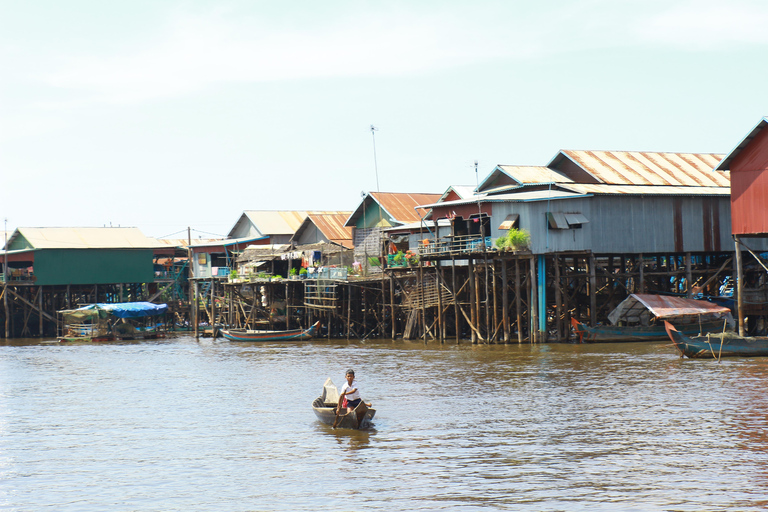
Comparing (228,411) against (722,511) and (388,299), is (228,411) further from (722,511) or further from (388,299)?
(388,299)

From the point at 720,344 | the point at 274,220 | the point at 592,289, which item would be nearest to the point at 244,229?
the point at 274,220

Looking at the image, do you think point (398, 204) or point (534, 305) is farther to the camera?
point (398, 204)

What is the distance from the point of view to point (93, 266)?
69.0 m

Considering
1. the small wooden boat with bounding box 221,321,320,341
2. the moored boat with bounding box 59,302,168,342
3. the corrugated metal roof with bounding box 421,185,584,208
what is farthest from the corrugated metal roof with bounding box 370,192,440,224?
the moored boat with bounding box 59,302,168,342

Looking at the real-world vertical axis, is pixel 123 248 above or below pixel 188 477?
above

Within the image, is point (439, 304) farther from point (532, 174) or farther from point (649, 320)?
point (649, 320)

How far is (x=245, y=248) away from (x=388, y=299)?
1621 centimetres

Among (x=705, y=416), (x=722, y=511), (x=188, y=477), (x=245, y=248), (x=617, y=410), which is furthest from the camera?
(x=245, y=248)

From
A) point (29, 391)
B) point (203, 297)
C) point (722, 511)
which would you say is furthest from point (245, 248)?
point (722, 511)

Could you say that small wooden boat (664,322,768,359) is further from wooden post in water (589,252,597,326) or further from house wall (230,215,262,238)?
house wall (230,215,262,238)

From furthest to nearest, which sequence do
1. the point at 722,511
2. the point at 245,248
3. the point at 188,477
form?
the point at 245,248 < the point at 188,477 < the point at 722,511

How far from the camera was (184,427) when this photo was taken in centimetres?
2222

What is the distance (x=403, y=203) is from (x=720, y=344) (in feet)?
91.3

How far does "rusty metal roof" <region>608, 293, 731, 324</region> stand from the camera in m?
38.0
